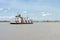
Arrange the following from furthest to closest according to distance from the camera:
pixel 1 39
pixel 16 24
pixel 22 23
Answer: pixel 22 23 < pixel 16 24 < pixel 1 39

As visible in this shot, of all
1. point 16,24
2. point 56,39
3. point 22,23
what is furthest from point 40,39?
point 22,23

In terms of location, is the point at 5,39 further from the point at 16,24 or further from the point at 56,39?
the point at 16,24

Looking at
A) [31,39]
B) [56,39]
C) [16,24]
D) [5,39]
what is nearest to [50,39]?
[56,39]

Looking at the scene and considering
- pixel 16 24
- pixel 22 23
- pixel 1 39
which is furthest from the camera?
pixel 22 23

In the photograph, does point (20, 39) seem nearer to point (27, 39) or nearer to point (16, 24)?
point (27, 39)

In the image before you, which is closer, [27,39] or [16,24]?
[27,39]

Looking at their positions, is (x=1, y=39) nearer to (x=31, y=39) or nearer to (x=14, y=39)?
(x=14, y=39)

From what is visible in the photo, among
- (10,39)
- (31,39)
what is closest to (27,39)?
(31,39)
